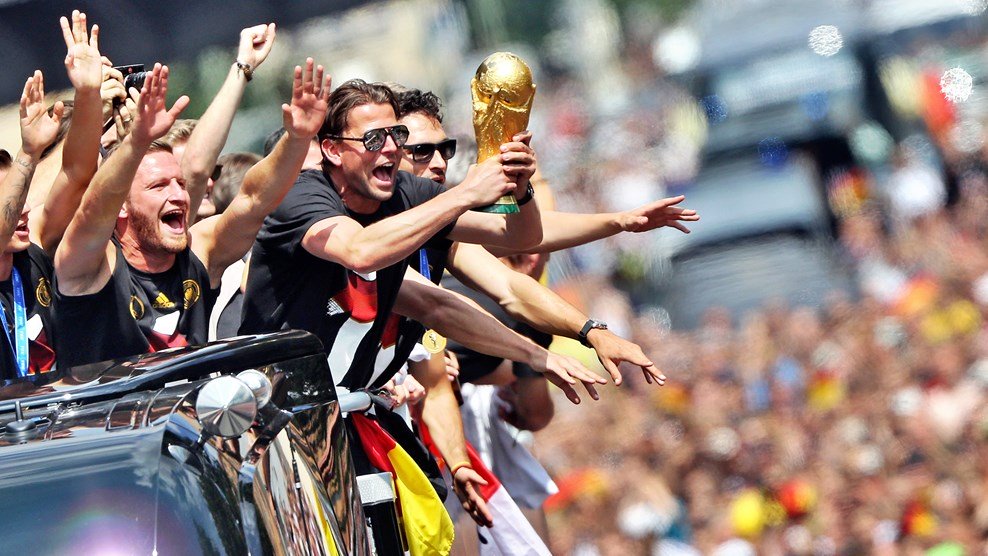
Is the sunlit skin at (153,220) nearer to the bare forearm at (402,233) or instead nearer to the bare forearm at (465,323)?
the bare forearm at (402,233)

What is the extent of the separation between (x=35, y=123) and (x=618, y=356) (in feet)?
5.38

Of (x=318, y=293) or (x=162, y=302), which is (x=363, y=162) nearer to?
(x=318, y=293)

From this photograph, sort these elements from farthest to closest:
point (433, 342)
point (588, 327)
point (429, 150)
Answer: point (429, 150), point (433, 342), point (588, 327)

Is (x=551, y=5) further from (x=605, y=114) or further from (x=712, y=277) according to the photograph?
(x=712, y=277)

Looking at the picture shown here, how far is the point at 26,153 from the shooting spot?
377cm

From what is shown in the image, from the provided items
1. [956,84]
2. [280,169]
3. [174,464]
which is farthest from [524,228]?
[956,84]

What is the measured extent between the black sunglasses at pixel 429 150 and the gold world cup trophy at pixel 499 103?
3.70 ft

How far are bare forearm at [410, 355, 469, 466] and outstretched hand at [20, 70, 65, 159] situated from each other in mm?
1622

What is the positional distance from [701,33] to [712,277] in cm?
212

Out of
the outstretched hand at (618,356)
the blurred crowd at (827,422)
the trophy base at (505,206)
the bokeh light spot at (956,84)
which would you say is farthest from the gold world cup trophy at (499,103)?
the bokeh light spot at (956,84)

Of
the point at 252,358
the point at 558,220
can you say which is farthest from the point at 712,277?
the point at 252,358

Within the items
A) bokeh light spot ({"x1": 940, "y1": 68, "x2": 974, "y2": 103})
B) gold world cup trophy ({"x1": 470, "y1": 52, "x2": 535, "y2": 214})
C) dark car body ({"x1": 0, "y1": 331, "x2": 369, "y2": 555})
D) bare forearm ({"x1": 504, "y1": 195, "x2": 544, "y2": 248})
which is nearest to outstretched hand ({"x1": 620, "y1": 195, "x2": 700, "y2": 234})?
bare forearm ({"x1": 504, "y1": 195, "x2": 544, "y2": 248})

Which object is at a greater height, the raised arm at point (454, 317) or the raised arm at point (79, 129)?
the raised arm at point (79, 129)

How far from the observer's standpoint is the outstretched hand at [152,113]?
3.59m
